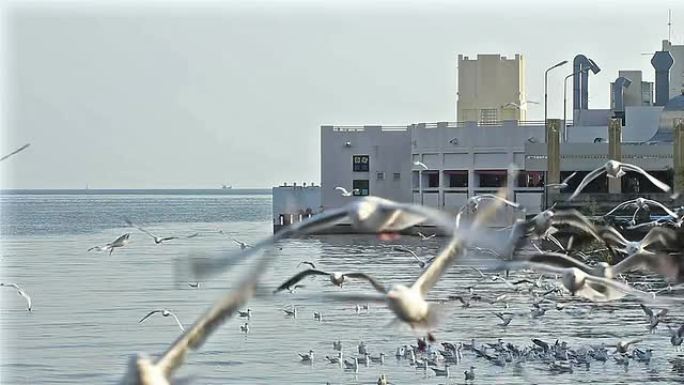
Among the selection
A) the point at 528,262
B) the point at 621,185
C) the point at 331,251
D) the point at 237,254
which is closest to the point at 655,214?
the point at 621,185

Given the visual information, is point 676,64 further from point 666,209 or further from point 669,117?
point 666,209

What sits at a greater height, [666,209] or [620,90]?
[620,90]

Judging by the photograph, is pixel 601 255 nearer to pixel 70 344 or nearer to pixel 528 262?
pixel 70 344

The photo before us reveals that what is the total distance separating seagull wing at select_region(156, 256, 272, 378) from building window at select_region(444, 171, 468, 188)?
2606 inches

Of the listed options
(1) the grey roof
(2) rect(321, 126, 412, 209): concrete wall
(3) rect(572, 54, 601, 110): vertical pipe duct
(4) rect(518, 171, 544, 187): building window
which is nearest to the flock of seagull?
(1) the grey roof

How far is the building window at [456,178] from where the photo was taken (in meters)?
77.4

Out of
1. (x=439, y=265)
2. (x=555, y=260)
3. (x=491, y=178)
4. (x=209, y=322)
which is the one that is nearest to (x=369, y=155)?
(x=491, y=178)

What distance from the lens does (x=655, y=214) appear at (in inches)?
2165

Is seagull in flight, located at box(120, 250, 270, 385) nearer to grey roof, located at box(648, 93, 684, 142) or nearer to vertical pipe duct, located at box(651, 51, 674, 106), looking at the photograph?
grey roof, located at box(648, 93, 684, 142)

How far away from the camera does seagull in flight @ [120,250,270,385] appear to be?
10.1 meters

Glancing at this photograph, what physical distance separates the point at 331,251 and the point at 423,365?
38671mm

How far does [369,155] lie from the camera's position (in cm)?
8388

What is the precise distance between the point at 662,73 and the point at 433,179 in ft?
40.2

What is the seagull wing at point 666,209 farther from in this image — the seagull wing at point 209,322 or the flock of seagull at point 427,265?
the seagull wing at point 209,322
